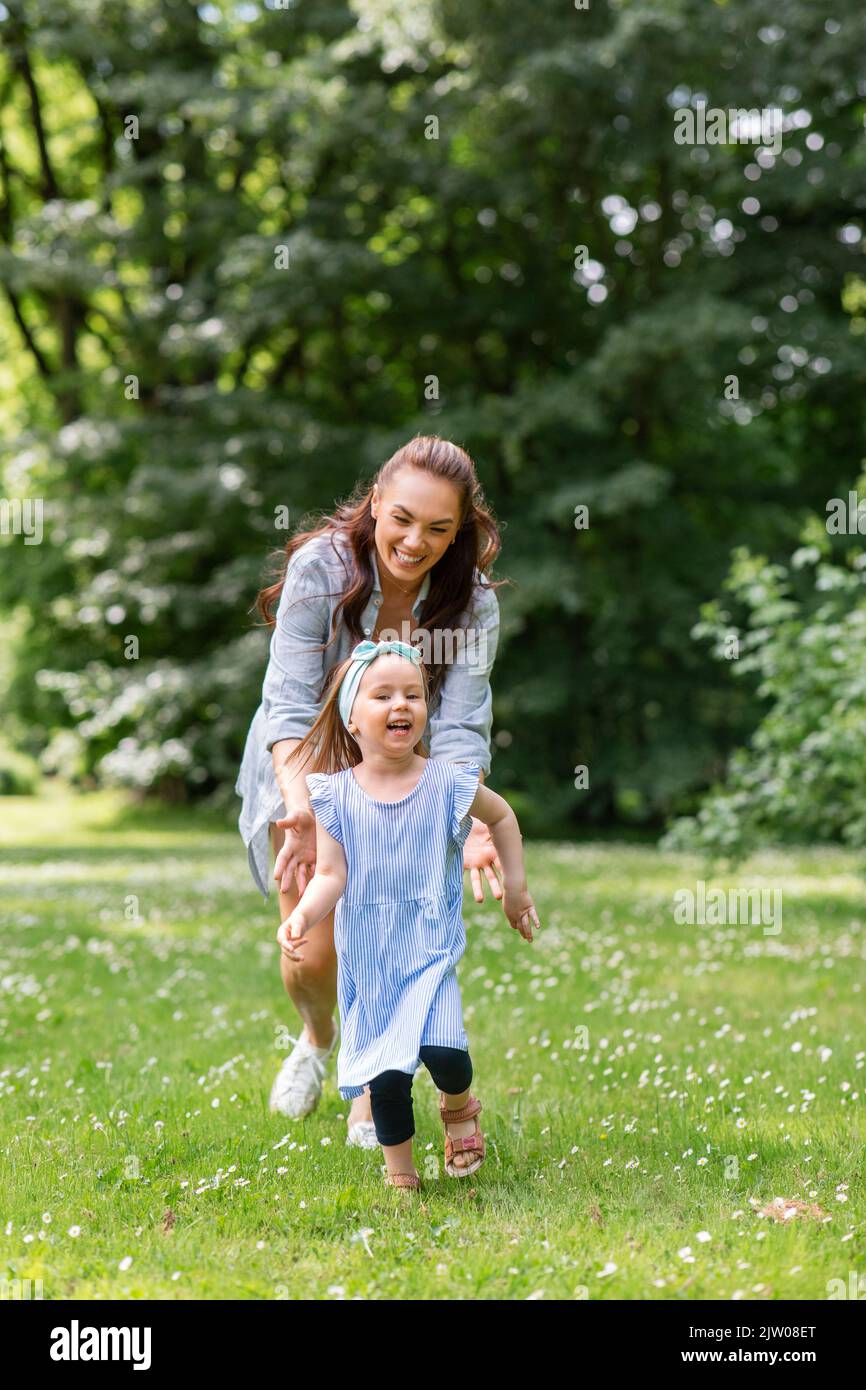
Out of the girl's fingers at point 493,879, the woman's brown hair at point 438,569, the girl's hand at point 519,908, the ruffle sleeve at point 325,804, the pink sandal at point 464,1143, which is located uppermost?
the woman's brown hair at point 438,569

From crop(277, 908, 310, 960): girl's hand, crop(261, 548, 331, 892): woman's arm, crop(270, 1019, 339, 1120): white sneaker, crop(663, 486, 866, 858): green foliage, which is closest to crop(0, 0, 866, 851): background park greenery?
crop(663, 486, 866, 858): green foliage

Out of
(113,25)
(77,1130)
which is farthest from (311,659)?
(113,25)

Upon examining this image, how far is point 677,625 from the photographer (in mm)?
19453

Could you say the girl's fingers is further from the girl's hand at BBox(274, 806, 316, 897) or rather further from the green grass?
the green grass

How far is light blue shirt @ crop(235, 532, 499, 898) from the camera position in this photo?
4574 millimetres

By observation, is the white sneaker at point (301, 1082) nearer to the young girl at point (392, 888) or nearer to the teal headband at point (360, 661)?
the young girl at point (392, 888)

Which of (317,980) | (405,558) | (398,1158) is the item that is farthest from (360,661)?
(398,1158)

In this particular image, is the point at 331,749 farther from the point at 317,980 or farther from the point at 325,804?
the point at 317,980

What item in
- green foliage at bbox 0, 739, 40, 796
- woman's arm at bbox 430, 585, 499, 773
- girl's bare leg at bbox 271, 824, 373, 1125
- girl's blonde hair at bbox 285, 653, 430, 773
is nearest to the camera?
girl's blonde hair at bbox 285, 653, 430, 773

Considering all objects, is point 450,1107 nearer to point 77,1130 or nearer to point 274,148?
point 77,1130

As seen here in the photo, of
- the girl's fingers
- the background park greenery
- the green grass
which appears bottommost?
the green grass

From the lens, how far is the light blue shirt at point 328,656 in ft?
15.0

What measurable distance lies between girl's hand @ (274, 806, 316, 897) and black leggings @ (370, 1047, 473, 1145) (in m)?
0.74

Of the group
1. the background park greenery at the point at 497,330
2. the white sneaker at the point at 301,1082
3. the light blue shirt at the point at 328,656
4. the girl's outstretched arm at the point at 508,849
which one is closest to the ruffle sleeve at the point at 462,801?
the girl's outstretched arm at the point at 508,849
